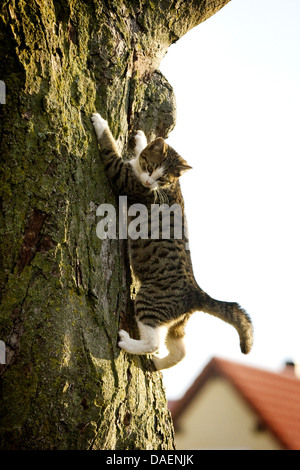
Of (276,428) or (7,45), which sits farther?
(276,428)

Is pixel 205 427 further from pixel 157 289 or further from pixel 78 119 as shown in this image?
pixel 78 119

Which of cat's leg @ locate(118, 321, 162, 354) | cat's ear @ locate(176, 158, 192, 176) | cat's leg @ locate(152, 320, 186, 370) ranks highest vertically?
cat's ear @ locate(176, 158, 192, 176)

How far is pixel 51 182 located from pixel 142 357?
144 cm

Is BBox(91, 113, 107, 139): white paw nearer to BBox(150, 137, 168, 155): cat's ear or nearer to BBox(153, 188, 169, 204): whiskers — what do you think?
BBox(150, 137, 168, 155): cat's ear

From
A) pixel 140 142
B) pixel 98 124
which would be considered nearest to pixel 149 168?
pixel 140 142

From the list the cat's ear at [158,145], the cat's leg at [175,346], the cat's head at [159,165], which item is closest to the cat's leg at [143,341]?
the cat's leg at [175,346]

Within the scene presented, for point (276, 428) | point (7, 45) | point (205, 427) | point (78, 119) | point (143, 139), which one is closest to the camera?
point (7, 45)

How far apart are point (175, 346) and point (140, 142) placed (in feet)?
6.14

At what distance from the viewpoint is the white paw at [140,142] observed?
4.09m

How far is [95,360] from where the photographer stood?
8.95 feet

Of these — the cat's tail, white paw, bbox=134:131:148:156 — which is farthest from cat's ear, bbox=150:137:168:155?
the cat's tail

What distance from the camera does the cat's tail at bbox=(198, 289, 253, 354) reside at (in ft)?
11.8
